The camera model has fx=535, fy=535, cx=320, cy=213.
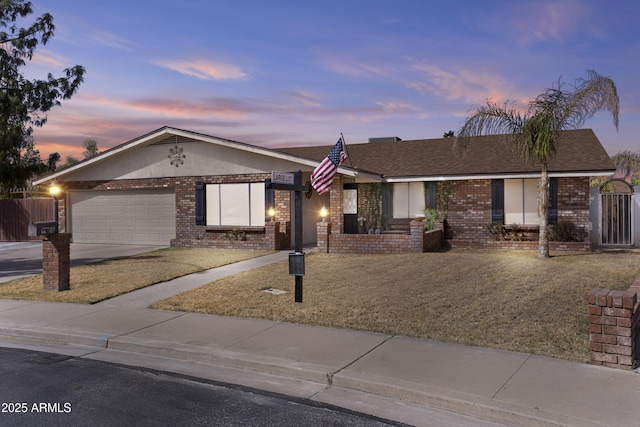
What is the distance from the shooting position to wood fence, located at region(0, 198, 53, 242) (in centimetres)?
2586

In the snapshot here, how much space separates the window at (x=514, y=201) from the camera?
746 inches

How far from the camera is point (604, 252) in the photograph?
54.9 feet

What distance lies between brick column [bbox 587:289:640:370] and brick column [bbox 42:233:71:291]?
10.5 metres

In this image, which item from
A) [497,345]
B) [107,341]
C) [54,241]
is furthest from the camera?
[54,241]

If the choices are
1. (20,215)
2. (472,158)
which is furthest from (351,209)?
(20,215)

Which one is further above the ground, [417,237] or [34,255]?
[417,237]

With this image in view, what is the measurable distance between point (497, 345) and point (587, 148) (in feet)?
50.0

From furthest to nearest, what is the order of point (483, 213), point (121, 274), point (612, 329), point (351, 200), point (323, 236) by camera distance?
1. point (351, 200)
2. point (483, 213)
3. point (323, 236)
4. point (121, 274)
5. point (612, 329)

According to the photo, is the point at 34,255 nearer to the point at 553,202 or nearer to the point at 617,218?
the point at 553,202

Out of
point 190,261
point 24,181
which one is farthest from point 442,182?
point 24,181

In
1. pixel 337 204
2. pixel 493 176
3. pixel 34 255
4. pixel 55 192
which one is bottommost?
pixel 34 255

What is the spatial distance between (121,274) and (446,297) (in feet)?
27.5

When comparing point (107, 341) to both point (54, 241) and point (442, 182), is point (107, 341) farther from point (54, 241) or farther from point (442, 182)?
point (442, 182)

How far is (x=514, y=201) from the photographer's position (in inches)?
752
